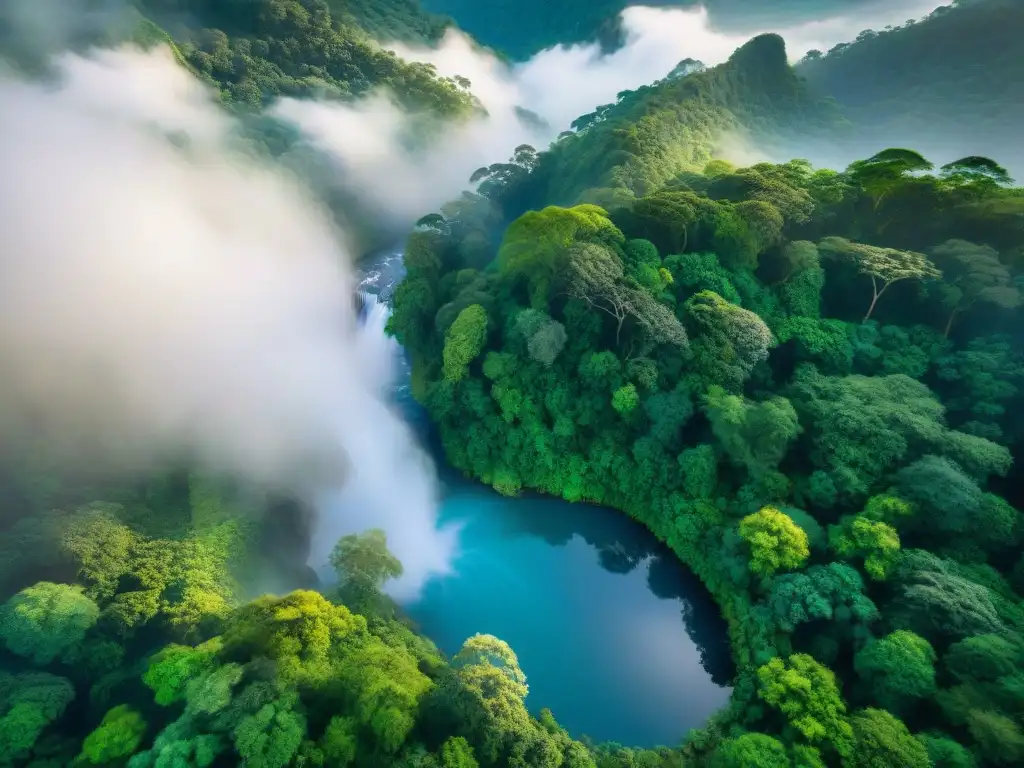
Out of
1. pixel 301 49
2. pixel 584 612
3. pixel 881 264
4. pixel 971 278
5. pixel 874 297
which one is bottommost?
pixel 584 612

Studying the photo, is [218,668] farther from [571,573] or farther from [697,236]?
[697,236]

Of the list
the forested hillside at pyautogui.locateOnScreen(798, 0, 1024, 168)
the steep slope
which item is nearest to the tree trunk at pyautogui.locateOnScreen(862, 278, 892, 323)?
the steep slope

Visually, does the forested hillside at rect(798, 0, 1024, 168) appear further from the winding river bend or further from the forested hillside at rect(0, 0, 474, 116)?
the forested hillside at rect(0, 0, 474, 116)

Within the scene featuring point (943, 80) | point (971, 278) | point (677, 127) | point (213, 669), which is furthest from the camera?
point (943, 80)

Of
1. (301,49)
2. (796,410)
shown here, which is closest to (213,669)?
(796,410)

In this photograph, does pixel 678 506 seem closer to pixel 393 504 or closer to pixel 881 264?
pixel 393 504

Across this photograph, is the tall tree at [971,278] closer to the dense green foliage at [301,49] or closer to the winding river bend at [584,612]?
the winding river bend at [584,612]

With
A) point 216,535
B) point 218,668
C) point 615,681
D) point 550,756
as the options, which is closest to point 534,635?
point 615,681
